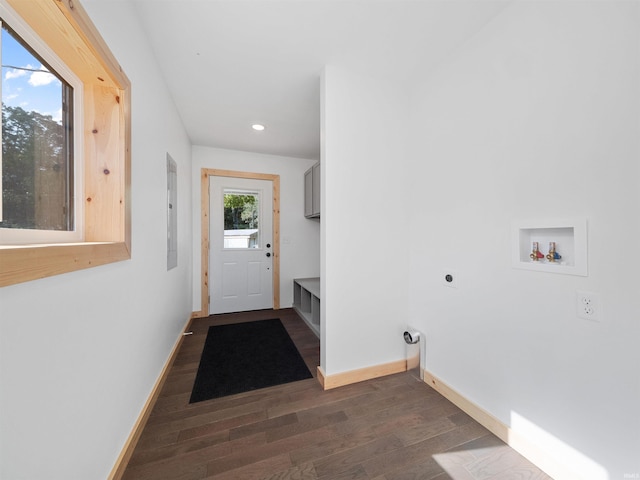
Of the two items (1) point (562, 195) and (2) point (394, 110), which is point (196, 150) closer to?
(2) point (394, 110)

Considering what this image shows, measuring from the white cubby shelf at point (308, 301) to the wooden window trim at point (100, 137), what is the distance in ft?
6.97

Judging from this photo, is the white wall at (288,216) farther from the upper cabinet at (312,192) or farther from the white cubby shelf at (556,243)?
the white cubby shelf at (556,243)

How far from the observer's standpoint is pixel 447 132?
1778 millimetres

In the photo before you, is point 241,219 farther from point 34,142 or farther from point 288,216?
point 34,142

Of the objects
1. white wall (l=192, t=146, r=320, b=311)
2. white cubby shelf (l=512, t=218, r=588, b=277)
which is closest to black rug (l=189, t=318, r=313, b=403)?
white wall (l=192, t=146, r=320, b=311)

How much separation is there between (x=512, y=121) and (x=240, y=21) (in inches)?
67.5

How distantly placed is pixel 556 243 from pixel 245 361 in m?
2.46

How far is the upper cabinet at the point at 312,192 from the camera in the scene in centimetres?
327

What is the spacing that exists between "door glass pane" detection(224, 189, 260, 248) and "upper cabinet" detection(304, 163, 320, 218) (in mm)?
760

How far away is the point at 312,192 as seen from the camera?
3451 mm

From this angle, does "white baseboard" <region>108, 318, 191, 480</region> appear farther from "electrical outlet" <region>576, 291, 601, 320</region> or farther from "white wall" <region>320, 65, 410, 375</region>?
"electrical outlet" <region>576, 291, 601, 320</region>

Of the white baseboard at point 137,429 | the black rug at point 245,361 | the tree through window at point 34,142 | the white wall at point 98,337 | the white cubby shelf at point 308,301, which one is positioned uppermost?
the tree through window at point 34,142

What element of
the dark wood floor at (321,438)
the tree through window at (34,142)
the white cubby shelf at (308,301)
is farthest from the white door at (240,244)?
the tree through window at (34,142)

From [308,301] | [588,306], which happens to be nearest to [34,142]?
[588,306]
